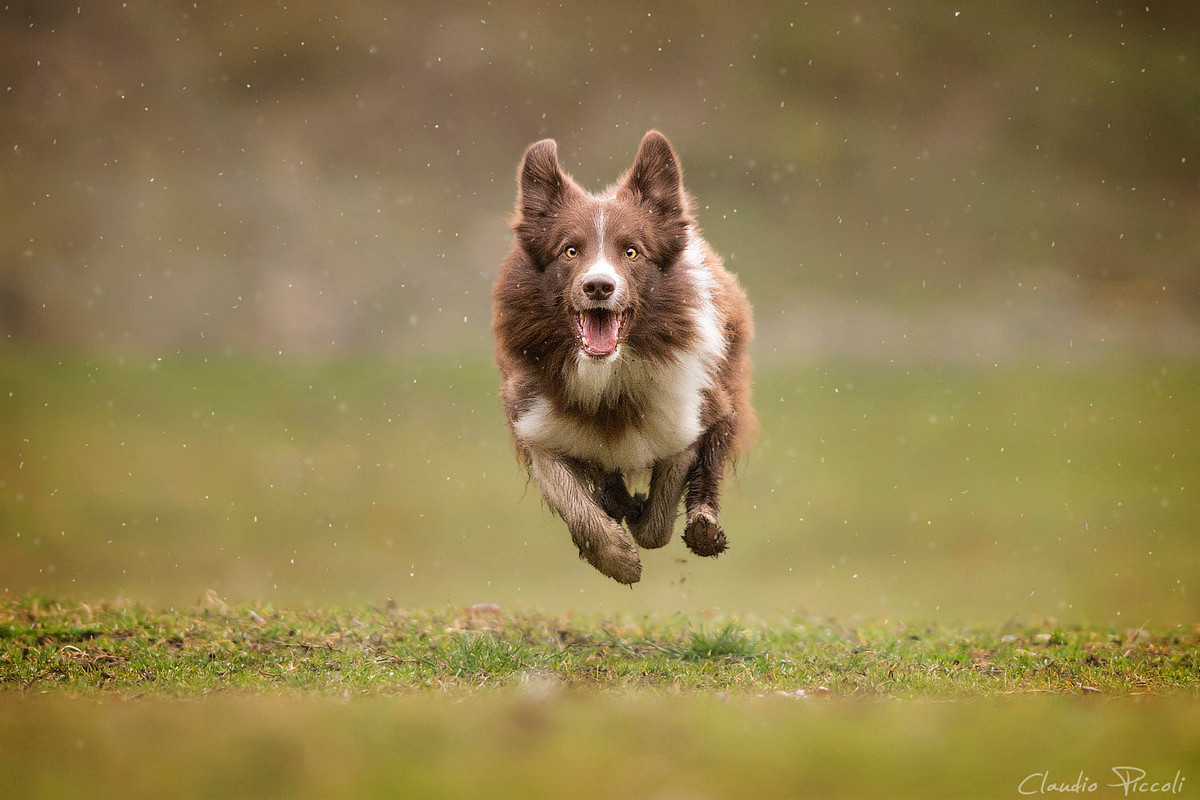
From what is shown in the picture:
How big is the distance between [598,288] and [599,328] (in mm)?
321

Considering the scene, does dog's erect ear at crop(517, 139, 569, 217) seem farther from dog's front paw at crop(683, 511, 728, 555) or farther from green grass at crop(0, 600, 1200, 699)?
green grass at crop(0, 600, 1200, 699)

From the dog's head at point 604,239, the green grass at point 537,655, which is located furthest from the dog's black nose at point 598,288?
the green grass at point 537,655

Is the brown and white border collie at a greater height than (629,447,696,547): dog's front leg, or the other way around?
the brown and white border collie

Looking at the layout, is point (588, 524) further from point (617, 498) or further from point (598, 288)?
point (598, 288)

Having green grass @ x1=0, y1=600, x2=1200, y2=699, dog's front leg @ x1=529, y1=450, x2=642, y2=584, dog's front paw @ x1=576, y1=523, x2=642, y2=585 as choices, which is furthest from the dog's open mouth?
green grass @ x1=0, y1=600, x2=1200, y2=699

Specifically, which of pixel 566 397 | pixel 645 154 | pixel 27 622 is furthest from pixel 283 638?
pixel 645 154

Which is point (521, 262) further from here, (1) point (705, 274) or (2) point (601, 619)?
(2) point (601, 619)

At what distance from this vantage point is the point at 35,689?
7.15m

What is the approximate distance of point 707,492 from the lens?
27.8 feet

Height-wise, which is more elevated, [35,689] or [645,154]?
[645,154]

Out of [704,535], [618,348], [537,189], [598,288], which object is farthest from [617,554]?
[537,189]

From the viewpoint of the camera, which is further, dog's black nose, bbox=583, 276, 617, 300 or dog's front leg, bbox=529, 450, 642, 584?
dog's front leg, bbox=529, 450, 642, 584

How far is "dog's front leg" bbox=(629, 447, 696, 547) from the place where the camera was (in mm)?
8594

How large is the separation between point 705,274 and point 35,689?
5.20m
